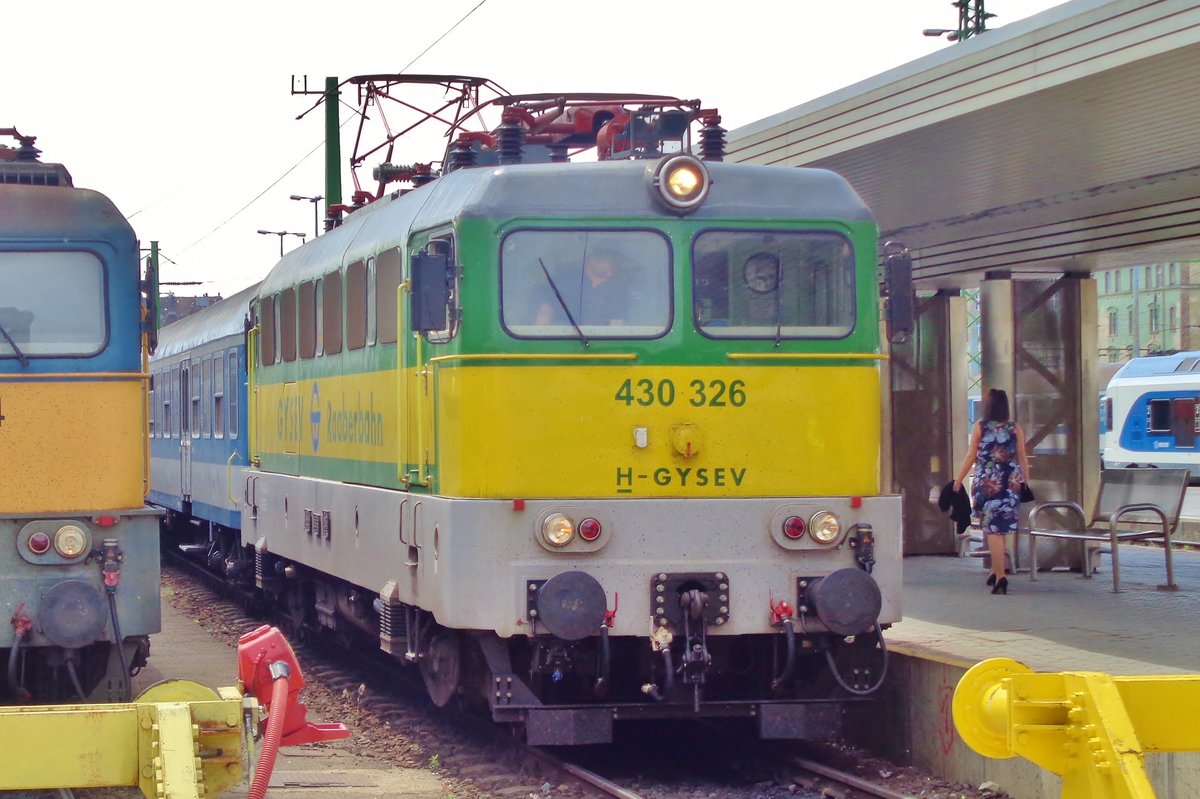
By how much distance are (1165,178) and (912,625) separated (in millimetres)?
4031

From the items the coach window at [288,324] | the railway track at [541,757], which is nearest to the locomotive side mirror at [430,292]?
the railway track at [541,757]

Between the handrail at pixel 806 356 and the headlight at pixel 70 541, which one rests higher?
the handrail at pixel 806 356

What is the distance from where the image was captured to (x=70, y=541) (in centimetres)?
846

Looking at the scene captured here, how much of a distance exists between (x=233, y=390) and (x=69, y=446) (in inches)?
353

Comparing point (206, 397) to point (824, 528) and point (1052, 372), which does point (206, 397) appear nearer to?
point (1052, 372)

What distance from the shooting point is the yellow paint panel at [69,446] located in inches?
340

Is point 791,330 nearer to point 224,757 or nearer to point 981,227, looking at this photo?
point 224,757

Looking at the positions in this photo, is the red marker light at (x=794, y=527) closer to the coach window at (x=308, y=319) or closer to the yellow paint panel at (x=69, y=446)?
the yellow paint panel at (x=69, y=446)

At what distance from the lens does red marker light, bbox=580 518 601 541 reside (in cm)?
863

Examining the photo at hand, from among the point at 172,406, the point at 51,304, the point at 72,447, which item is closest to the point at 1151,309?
the point at 172,406

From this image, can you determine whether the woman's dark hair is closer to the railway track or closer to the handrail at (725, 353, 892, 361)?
the railway track

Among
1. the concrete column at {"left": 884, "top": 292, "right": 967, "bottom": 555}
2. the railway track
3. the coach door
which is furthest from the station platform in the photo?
the coach door

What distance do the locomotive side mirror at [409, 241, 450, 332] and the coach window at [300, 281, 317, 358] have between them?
352cm

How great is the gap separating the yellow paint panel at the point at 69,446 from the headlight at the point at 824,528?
3415 mm
